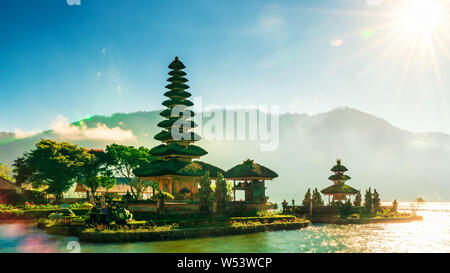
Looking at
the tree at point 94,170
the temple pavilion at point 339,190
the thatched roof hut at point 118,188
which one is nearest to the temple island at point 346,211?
the temple pavilion at point 339,190

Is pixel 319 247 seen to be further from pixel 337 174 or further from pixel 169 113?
pixel 337 174

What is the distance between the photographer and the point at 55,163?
221 feet

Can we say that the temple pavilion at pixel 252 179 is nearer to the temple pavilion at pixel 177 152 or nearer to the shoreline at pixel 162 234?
the temple pavilion at pixel 177 152

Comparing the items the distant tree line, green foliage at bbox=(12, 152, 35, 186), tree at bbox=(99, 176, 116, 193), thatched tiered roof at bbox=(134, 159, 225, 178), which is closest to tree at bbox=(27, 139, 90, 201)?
the distant tree line

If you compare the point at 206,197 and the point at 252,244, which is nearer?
the point at 252,244

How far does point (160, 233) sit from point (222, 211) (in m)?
9.89

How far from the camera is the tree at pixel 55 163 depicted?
6731 cm

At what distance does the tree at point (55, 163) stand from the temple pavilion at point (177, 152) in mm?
24934

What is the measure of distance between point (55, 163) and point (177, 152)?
3183 cm

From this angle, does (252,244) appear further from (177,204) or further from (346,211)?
(346,211)

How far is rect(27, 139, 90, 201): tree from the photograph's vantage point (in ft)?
221

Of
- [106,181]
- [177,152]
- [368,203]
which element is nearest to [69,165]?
[106,181]

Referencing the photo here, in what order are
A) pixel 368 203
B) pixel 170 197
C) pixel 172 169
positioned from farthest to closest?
pixel 368 203 → pixel 172 169 → pixel 170 197

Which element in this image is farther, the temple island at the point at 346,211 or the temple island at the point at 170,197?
the temple island at the point at 346,211
